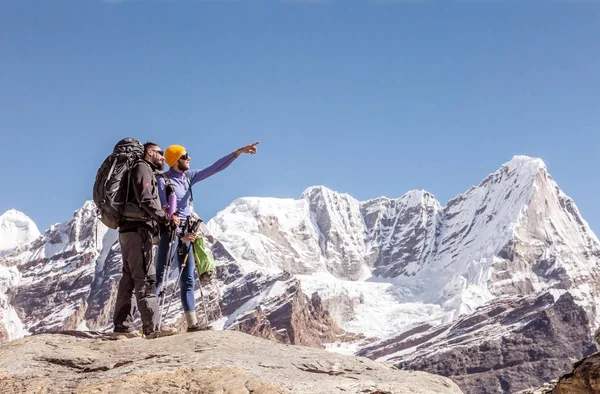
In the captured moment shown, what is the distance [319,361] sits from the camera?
27.5 feet

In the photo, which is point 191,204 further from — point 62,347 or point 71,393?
point 71,393

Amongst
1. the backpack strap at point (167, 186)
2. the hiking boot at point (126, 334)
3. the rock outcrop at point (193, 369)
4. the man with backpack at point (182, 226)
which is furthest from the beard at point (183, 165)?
the rock outcrop at point (193, 369)

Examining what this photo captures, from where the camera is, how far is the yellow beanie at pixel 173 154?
11.2 metres

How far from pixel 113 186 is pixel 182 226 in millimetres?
1428

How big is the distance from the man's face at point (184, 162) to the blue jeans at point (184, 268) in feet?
3.27

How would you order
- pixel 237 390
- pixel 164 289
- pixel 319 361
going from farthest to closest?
pixel 164 289 < pixel 319 361 < pixel 237 390

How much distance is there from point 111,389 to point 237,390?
3.81 feet

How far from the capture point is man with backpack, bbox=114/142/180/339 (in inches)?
382

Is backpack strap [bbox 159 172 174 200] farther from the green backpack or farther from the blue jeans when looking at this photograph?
the green backpack

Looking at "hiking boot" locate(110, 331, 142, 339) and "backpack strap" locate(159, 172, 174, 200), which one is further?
"backpack strap" locate(159, 172, 174, 200)

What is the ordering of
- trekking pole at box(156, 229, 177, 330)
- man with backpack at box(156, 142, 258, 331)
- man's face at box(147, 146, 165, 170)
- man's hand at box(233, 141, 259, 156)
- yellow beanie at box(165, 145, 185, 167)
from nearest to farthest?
man's face at box(147, 146, 165, 170) → trekking pole at box(156, 229, 177, 330) → man with backpack at box(156, 142, 258, 331) → yellow beanie at box(165, 145, 185, 167) → man's hand at box(233, 141, 259, 156)

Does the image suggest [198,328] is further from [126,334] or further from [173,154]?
[173,154]

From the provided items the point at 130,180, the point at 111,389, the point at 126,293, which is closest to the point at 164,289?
the point at 126,293

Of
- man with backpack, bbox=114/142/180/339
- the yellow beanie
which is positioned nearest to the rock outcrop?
man with backpack, bbox=114/142/180/339
